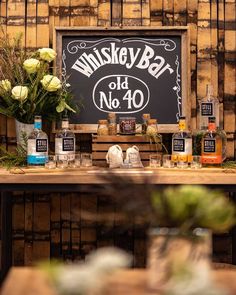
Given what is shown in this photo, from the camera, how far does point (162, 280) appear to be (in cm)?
99

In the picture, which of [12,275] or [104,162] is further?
[104,162]

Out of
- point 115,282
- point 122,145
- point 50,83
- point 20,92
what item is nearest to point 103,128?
point 122,145

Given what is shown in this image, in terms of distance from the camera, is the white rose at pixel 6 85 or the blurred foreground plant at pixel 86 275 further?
the white rose at pixel 6 85

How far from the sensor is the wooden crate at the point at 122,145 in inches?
105

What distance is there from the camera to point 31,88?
272cm

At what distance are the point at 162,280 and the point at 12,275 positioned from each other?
1.32 ft

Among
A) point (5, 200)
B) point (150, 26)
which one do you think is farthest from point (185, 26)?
point (5, 200)

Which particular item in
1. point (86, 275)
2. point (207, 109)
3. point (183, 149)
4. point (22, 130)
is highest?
point (207, 109)

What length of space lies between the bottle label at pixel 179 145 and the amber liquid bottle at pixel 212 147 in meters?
0.10

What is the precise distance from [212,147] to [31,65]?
3.48 ft

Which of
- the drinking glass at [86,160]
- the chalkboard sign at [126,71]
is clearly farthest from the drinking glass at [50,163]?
the chalkboard sign at [126,71]

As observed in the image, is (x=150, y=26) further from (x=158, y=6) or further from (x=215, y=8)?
(x=215, y=8)

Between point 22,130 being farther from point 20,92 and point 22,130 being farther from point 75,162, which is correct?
point 75,162

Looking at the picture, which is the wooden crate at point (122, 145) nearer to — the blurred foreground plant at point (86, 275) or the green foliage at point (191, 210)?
the green foliage at point (191, 210)
